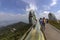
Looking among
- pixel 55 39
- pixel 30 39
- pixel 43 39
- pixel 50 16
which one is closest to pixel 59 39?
pixel 55 39

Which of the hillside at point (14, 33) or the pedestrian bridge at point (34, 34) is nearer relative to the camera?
the pedestrian bridge at point (34, 34)

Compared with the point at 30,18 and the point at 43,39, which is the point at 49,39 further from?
the point at 30,18

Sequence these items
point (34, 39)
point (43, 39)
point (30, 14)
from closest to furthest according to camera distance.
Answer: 1. point (43, 39)
2. point (34, 39)
3. point (30, 14)

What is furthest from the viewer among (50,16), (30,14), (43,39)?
(50,16)

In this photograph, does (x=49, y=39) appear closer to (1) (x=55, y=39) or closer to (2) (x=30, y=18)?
(1) (x=55, y=39)

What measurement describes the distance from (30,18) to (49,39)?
34.8 meters

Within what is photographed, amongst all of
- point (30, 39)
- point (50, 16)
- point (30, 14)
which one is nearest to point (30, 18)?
point (30, 14)

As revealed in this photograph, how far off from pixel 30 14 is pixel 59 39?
114 ft

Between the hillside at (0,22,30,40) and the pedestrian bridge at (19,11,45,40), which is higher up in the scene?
the pedestrian bridge at (19,11,45,40)

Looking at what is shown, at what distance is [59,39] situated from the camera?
48.0ft

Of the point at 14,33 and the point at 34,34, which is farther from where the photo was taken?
the point at 14,33

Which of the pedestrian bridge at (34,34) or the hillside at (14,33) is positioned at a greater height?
the pedestrian bridge at (34,34)

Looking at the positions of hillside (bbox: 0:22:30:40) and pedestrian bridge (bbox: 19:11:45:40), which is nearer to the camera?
pedestrian bridge (bbox: 19:11:45:40)

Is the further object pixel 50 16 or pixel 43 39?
pixel 50 16
